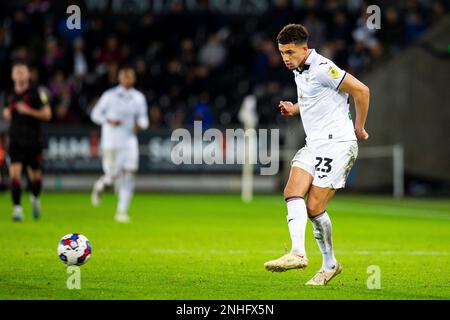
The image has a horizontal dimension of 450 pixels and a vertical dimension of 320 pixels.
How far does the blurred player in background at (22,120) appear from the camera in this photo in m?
16.9

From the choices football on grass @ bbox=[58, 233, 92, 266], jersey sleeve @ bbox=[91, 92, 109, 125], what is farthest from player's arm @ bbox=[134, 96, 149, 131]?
football on grass @ bbox=[58, 233, 92, 266]

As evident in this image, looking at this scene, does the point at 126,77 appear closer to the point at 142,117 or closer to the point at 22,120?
the point at 142,117

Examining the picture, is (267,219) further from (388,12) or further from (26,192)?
(388,12)

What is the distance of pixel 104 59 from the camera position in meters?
29.4

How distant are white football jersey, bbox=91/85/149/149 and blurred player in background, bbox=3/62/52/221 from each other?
150 centimetres

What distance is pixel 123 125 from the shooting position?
1855 centimetres

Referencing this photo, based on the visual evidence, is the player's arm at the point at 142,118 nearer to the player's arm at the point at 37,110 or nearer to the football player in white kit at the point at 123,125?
the football player in white kit at the point at 123,125

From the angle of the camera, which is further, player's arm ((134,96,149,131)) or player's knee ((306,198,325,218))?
player's arm ((134,96,149,131))

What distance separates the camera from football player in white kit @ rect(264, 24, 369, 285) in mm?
9242

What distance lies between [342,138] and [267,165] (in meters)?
20.3

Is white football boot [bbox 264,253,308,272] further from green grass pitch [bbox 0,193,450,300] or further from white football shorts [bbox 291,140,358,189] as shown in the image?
white football shorts [bbox 291,140,358,189]

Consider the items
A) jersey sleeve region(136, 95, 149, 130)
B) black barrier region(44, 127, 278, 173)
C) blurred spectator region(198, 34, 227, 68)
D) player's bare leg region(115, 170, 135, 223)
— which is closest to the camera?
player's bare leg region(115, 170, 135, 223)

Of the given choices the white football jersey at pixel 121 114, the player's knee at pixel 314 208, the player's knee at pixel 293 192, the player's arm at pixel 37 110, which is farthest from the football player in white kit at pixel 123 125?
the player's knee at pixel 314 208

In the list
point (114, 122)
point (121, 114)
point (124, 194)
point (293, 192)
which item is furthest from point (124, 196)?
point (293, 192)
